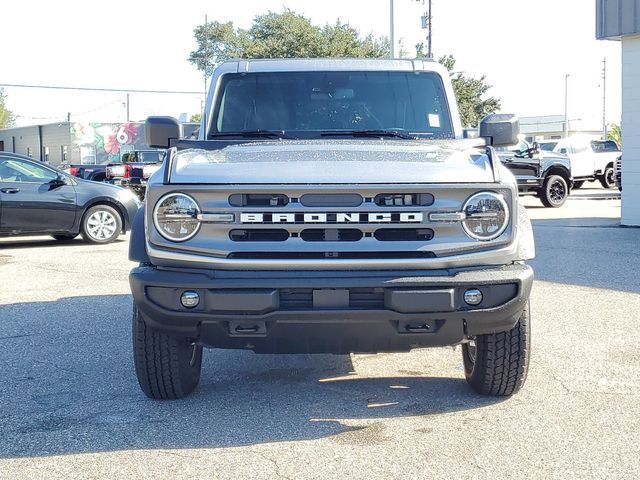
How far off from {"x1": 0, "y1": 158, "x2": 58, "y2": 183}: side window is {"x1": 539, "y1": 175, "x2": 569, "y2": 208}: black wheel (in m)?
13.2

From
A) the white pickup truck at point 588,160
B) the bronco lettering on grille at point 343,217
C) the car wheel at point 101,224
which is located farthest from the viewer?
the white pickup truck at point 588,160

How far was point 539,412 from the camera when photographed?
491 centimetres

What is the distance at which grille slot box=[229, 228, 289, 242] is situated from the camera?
14.6 ft

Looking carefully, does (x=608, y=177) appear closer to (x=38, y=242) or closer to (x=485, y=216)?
(x=38, y=242)

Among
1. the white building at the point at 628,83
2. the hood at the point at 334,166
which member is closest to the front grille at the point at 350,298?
the hood at the point at 334,166

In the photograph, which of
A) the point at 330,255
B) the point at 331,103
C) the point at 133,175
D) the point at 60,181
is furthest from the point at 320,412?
the point at 133,175

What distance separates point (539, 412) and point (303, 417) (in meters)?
1.26

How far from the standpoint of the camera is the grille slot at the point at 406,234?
14.6 ft

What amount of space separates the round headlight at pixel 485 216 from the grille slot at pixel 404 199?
0.19m

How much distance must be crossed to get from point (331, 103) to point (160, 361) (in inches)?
85.0

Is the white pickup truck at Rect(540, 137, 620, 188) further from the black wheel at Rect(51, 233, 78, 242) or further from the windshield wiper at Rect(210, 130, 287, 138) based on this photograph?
the windshield wiper at Rect(210, 130, 287, 138)

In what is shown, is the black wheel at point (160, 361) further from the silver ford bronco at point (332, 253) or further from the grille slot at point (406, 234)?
the grille slot at point (406, 234)

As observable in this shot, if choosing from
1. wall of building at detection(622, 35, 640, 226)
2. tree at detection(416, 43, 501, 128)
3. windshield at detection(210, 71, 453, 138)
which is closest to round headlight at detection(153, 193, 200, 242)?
windshield at detection(210, 71, 453, 138)

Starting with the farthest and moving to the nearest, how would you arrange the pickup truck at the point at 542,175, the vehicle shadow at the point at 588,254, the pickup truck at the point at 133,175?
the pickup truck at the point at 133,175 → the pickup truck at the point at 542,175 → the vehicle shadow at the point at 588,254
